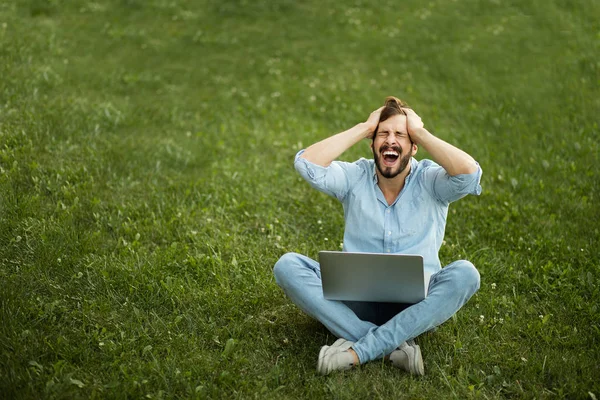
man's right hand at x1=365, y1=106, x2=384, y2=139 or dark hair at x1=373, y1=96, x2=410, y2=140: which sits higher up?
dark hair at x1=373, y1=96, x2=410, y2=140

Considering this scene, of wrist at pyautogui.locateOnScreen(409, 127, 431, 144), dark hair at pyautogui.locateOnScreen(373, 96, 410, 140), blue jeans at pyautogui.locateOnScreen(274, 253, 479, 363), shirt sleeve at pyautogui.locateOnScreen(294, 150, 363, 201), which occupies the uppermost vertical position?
dark hair at pyautogui.locateOnScreen(373, 96, 410, 140)

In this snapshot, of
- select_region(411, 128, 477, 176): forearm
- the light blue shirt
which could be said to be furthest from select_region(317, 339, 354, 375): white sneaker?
select_region(411, 128, 477, 176): forearm

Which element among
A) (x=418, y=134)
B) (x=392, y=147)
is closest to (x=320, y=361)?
(x=392, y=147)

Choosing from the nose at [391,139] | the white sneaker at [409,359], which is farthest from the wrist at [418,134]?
the white sneaker at [409,359]

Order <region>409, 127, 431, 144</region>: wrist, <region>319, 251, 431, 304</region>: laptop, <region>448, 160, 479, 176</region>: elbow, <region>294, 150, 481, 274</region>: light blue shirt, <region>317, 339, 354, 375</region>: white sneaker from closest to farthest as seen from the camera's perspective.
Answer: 1. <region>319, 251, 431, 304</region>: laptop
2. <region>317, 339, 354, 375</region>: white sneaker
3. <region>448, 160, 479, 176</region>: elbow
4. <region>409, 127, 431, 144</region>: wrist
5. <region>294, 150, 481, 274</region>: light blue shirt

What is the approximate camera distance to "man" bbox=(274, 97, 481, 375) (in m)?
5.07

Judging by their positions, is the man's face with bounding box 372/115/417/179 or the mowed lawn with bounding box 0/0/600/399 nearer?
the mowed lawn with bounding box 0/0/600/399

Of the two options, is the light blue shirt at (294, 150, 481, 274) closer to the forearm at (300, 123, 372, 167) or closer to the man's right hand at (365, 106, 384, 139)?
the forearm at (300, 123, 372, 167)

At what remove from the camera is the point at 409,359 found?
16.5 ft

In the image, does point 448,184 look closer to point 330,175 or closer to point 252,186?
point 330,175

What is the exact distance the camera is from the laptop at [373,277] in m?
4.77

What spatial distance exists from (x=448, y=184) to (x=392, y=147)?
507 mm

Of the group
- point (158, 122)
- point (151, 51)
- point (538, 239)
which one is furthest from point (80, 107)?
point (538, 239)

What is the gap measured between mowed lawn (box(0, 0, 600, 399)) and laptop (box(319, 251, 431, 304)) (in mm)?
543
